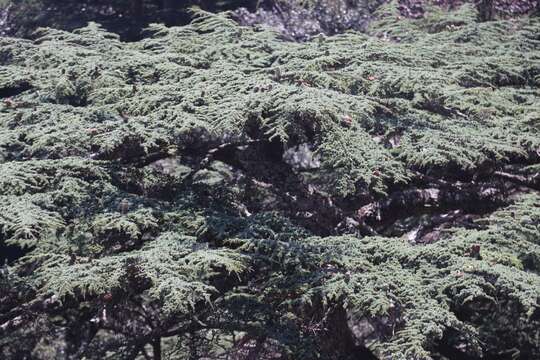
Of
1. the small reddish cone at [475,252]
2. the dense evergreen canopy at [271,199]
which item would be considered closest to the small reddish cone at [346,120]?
the dense evergreen canopy at [271,199]

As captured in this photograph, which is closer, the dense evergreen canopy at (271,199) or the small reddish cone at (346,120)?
the dense evergreen canopy at (271,199)

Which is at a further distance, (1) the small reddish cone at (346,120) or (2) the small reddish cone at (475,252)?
(1) the small reddish cone at (346,120)

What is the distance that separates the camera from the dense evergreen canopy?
8.82 feet

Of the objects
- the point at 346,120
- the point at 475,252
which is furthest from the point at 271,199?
the point at 475,252

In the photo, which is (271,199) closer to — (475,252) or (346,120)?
(346,120)

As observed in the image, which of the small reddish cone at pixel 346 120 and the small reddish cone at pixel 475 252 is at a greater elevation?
the small reddish cone at pixel 346 120

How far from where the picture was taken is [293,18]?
8.92 meters

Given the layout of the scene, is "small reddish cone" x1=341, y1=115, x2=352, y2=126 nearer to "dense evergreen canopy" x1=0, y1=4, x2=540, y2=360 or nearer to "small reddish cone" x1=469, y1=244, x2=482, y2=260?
"dense evergreen canopy" x1=0, y1=4, x2=540, y2=360

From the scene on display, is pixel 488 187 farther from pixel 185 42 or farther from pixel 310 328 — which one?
pixel 185 42

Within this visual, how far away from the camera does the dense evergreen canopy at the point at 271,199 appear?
2.69m

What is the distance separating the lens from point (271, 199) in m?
4.16

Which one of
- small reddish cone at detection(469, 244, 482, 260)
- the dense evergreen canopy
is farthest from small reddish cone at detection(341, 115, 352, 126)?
small reddish cone at detection(469, 244, 482, 260)

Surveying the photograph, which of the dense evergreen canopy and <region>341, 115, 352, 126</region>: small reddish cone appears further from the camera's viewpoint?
<region>341, 115, 352, 126</region>: small reddish cone

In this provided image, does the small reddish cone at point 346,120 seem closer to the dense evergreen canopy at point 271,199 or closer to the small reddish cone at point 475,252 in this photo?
the dense evergreen canopy at point 271,199
